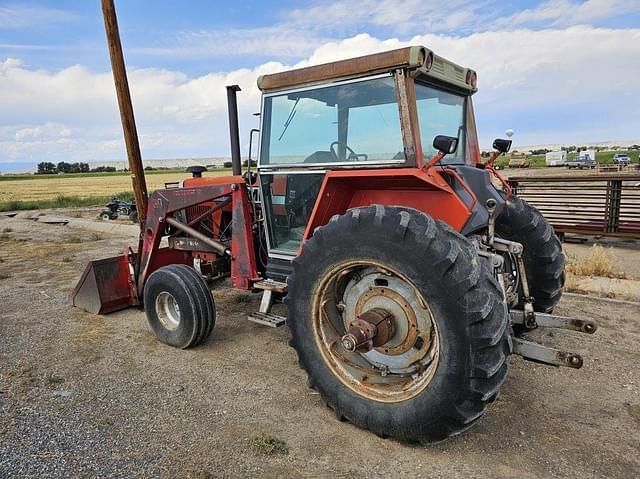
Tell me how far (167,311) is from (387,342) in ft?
8.54

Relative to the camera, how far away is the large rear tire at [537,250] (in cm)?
440

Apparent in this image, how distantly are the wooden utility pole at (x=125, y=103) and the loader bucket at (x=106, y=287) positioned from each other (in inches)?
29.4

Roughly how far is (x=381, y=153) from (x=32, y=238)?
12888 millimetres

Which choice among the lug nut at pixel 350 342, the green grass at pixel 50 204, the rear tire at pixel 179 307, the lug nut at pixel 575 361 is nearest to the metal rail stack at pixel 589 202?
the lug nut at pixel 575 361

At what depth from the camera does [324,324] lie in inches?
137

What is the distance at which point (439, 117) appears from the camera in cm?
402

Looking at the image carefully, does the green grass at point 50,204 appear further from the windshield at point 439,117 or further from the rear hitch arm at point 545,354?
the rear hitch arm at point 545,354

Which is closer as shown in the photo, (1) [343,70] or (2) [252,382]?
(1) [343,70]

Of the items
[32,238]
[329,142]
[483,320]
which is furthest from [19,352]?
[32,238]

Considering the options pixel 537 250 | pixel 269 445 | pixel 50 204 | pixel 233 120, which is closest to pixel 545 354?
pixel 537 250

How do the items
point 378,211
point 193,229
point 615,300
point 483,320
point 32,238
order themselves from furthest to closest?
point 32,238 → point 615,300 → point 193,229 → point 378,211 → point 483,320

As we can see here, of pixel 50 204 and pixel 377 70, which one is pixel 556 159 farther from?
pixel 377 70

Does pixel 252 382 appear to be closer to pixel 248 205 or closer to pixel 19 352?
pixel 248 205

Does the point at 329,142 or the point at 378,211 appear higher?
the point at 329,142
